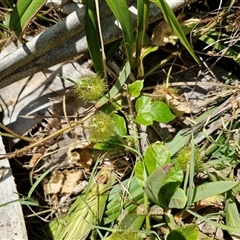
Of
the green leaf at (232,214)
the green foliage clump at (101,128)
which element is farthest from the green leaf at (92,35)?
the green leaf at (232,214)

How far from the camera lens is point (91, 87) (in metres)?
1.44

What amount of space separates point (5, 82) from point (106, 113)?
1.15 feet

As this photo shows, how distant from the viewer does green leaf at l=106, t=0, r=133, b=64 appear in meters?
1.32

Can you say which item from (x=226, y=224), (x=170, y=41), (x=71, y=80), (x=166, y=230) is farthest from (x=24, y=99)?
(x=226, y=224)

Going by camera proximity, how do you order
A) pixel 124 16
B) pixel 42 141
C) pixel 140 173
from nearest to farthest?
pixel 124 16 < pixel 140 173 < pixel 42 141

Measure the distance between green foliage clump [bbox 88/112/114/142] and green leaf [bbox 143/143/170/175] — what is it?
0.13m

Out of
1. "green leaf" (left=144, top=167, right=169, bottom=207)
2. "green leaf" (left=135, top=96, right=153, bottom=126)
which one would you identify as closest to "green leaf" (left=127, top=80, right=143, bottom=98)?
"green leaf" (left=135, top=96, right=153, bottom=126)

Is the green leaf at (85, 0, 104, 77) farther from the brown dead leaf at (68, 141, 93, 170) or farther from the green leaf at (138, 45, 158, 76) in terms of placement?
the brown dead leaf at (68, 141, 93, 170)

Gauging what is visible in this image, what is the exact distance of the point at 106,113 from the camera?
1.52 metres

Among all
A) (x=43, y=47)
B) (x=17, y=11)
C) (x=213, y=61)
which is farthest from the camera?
(x=213, y=61)

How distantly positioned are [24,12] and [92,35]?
208 millimetres

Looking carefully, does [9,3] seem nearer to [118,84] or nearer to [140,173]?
[118,84]

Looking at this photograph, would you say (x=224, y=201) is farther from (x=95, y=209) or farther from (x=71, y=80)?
(x=71, y=80)

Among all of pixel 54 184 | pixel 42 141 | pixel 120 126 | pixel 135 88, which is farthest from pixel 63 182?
pixel 135 88
